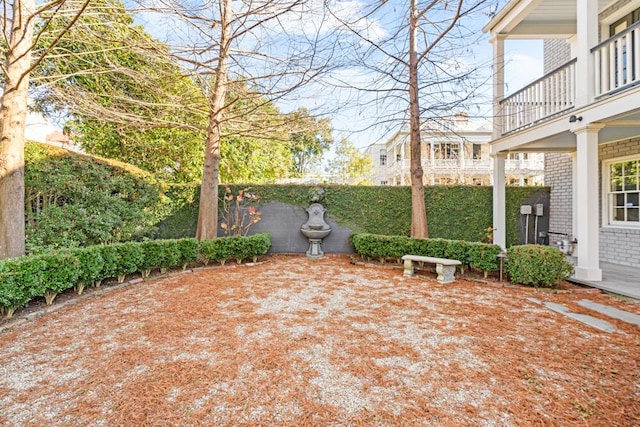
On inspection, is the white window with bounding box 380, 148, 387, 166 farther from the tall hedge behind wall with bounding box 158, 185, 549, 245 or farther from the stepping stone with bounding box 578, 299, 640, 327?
the stepping stone with bounding box 578, 299, 640, 327

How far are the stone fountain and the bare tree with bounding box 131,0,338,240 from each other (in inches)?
99.8

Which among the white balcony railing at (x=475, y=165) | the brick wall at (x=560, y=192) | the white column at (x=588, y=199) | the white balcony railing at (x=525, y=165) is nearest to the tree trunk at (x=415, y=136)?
the white column at (x=588, y=199)

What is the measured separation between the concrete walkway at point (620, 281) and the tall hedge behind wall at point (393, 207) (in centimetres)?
267

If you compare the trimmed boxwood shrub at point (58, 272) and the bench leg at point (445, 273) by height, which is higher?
the trimmed boxwood shrub at point (58, 272)

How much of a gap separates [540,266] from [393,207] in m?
4.06

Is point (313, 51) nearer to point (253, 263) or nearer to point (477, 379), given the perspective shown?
point (253, 263)

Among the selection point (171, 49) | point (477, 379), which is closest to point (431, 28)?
point (171, 49)

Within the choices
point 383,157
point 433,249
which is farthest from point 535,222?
point 383,157

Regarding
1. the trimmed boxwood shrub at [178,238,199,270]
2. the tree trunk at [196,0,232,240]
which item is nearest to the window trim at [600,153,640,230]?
the tree trunk at [196,0,232,240]

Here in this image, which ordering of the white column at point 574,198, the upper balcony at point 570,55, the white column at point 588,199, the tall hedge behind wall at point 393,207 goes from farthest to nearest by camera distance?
the tall hedge behind wall at point 393,207 < the white column at point 574,198 < the white column at point 588,199 < the upper balcony at point 570,55

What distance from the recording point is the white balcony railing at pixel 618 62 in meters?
4.14

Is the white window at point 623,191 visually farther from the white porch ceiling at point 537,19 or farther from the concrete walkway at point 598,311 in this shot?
the concrete walkway at point 598,311

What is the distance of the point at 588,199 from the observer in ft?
15.3

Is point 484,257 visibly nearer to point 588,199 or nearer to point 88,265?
point 588,199
